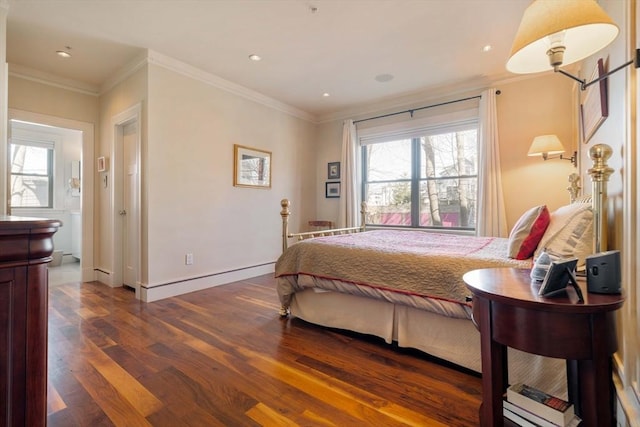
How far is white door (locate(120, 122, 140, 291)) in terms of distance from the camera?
11.8 feet

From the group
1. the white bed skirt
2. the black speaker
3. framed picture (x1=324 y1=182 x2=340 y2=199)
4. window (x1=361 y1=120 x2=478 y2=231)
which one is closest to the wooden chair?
framed picture (x1=324 y1=182 x2=340 y2=199)

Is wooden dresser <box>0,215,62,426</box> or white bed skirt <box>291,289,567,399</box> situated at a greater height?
wooden dresser <box>0,215,62,426</box>

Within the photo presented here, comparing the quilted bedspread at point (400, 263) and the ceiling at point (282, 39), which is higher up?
Answer: the ceiling at point (282, 39)

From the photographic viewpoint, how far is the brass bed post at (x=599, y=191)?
1.28 meters

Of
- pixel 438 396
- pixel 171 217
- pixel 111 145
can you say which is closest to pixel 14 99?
pixel 111 145

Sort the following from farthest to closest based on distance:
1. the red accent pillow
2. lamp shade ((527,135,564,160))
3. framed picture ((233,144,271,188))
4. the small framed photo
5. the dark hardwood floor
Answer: framed picture ((233,144,271,188)) → the small framed photo → lamp shade ((527,135,564,160)) → the red accent pillow → the dark hardwood floor

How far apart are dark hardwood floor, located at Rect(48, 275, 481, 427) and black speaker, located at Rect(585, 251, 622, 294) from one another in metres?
0.86

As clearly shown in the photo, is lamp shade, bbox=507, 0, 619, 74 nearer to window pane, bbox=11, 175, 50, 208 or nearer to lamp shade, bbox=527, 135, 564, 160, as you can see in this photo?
lamp shade, bbox=527, 135, 564, 160

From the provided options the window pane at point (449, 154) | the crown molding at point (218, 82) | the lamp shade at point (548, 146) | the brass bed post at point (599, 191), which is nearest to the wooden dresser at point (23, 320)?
the brass bed post at point (599, 191)

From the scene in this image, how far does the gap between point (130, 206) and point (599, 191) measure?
430 centimetres

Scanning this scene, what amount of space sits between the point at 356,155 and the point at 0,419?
465 cm

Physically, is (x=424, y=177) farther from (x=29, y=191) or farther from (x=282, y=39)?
(x=29, y=191)

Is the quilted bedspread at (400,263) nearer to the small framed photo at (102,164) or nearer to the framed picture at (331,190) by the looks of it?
the framed picture at (331,190)

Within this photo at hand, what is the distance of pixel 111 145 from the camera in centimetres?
385
